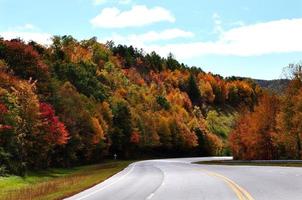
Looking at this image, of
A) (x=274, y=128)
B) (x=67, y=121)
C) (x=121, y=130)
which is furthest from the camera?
(x=121, y=130)

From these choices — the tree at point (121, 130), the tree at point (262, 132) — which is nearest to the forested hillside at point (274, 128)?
the tree at point (262, 132)

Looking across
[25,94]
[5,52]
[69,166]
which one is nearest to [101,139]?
[69,166]

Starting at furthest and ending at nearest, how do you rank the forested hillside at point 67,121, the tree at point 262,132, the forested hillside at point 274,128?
the tree at point 262,132 < the forested hillside at point 274,128 < the forested hillside at point 67,121

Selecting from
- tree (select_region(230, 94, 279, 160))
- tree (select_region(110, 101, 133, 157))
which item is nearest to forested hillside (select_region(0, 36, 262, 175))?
tree (select_region(110, 101, 133, 157))

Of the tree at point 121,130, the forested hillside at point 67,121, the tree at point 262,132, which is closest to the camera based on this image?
the forested hillside at point 67,121

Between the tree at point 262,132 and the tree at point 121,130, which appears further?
the tree at point 121,130

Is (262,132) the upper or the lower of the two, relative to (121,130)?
lower

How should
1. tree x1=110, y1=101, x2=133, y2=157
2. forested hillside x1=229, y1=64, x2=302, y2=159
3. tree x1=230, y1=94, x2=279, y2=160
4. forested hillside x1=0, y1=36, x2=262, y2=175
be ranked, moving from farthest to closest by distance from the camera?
1. tree x1=110, y1=101, x2=133, y2=157
2. tree x1=230, y1=94, x2=279, y2=160
3. forested hillside x1=229, y1=64, x2=302, y2=159
4. forested hillside x1=0, y1=36, x2=262, y2=175

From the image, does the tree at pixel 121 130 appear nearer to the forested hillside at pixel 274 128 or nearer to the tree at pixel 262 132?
the forested hillside at pixel 274 128

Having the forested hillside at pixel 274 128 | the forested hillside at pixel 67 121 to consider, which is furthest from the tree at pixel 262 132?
the forested hillside at pixel 67 121

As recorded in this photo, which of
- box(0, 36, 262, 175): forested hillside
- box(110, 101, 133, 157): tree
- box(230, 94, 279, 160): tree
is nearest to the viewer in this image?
box(0, 36, 262, 175): forested hillside

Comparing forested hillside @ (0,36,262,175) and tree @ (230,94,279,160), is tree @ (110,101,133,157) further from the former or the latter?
tree @ (230,94,279,160)

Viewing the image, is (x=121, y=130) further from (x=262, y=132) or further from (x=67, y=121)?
(x=67, y=121)

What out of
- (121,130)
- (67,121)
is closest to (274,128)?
(67,121)
